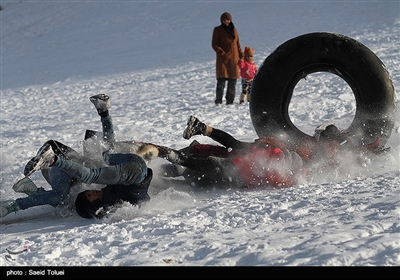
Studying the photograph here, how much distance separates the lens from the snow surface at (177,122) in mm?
3531

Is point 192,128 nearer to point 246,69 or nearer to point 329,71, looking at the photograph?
point 329,71

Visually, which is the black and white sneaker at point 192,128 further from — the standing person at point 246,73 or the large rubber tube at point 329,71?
the standing person at point 246,73

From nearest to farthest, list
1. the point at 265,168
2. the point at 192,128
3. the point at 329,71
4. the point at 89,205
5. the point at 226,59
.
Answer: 1. the point at 89,205
2. the point at 265,168
3. the point at 192,128
4. the point at 329,71
5. the point at 226,59

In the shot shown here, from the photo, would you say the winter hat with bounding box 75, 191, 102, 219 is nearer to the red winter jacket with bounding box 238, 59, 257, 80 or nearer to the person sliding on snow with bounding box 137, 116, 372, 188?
the person sliding on snow with bounding box 137, 116, 372, 188

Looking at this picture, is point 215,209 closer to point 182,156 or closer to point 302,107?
point 182,156

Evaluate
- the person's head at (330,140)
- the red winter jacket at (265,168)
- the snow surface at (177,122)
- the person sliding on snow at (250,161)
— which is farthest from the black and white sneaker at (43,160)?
the person's head at (330,140)

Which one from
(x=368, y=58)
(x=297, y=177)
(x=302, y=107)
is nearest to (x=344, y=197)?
(x=297, y=177)

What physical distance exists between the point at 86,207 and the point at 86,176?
38cm

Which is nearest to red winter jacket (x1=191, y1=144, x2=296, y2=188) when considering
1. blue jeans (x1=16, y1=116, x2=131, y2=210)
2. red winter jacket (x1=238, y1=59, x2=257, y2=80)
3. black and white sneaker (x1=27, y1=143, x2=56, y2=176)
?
blue jeans (x1=16, y1=116, x2=131, y2=210)

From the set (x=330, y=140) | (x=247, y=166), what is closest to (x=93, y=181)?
(x=247, y=166)

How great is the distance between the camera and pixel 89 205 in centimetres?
459

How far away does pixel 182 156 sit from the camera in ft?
16.7

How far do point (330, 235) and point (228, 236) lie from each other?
0.65 metres

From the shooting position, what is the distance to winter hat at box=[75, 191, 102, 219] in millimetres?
4562
